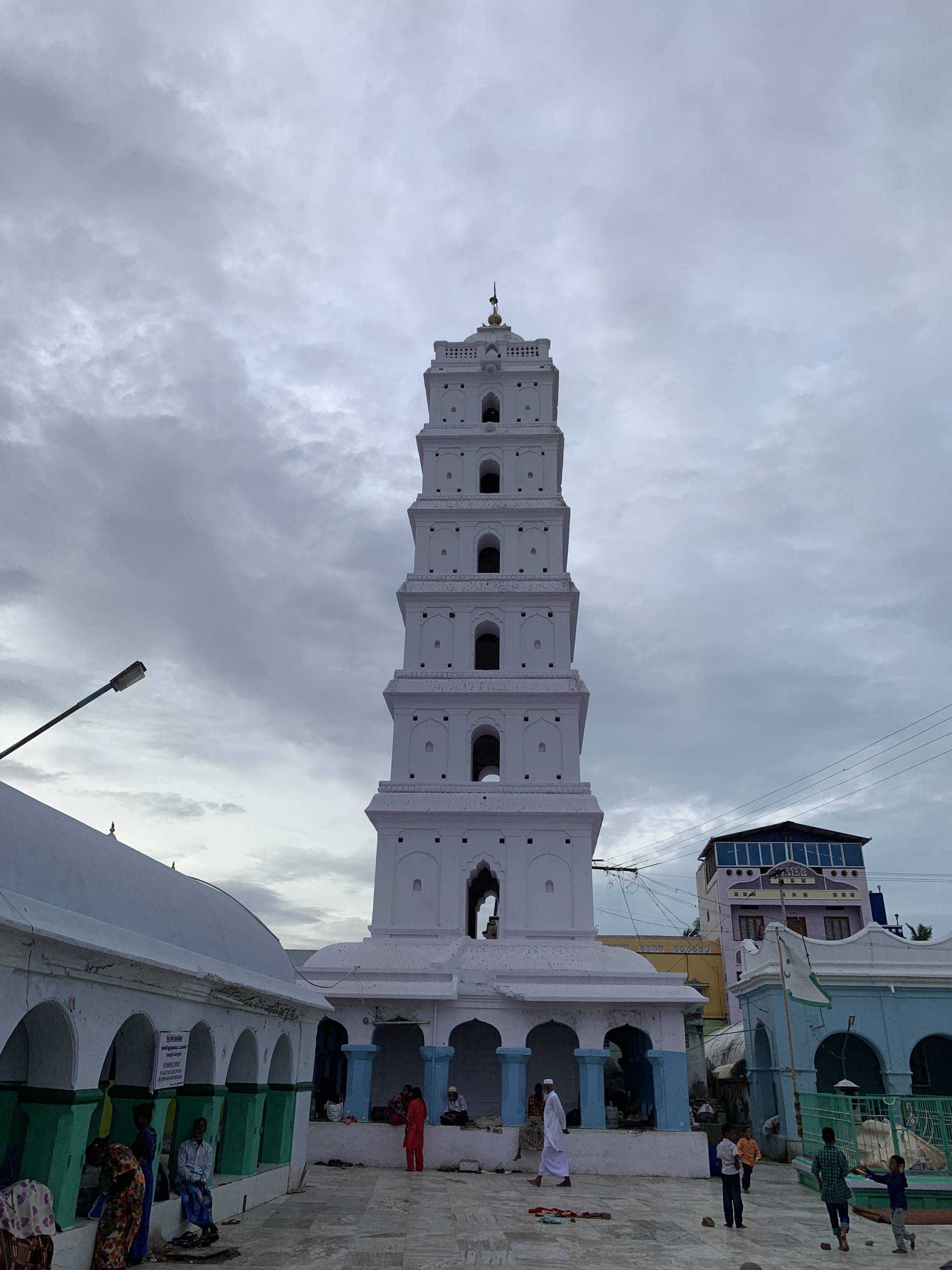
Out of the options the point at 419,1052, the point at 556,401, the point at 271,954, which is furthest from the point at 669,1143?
the point at 556,401

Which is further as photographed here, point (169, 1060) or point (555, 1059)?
point (555, 1059)

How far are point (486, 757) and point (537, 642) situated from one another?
4812mm

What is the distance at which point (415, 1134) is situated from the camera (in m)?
18.0

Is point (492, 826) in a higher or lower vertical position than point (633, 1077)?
higher

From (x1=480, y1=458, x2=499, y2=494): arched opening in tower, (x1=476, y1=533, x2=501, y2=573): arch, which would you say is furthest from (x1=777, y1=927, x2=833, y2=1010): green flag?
(x1=480, y1=458, x2=499, y2=494): arched opening in tower

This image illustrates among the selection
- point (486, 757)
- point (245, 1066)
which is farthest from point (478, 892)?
point (245, 1066)

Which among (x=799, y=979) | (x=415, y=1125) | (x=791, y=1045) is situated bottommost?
(x=415, y=1125)

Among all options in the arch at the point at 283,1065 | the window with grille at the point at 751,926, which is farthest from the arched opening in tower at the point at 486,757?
the window with grille at the point at 751,926

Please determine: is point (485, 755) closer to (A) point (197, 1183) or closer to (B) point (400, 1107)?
(B) point (400, 1107)

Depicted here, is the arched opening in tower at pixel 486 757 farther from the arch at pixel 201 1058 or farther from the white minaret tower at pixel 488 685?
the arch at pixel 201 1058

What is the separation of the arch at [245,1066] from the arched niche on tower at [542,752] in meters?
13.3

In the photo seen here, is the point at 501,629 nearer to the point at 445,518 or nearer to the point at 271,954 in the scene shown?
the point at 445,518

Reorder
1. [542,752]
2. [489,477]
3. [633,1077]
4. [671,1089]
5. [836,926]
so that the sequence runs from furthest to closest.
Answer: [836,926], [489,477], [542,752], [633,1077], [671,1089]

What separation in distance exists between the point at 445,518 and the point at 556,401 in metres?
6.79
